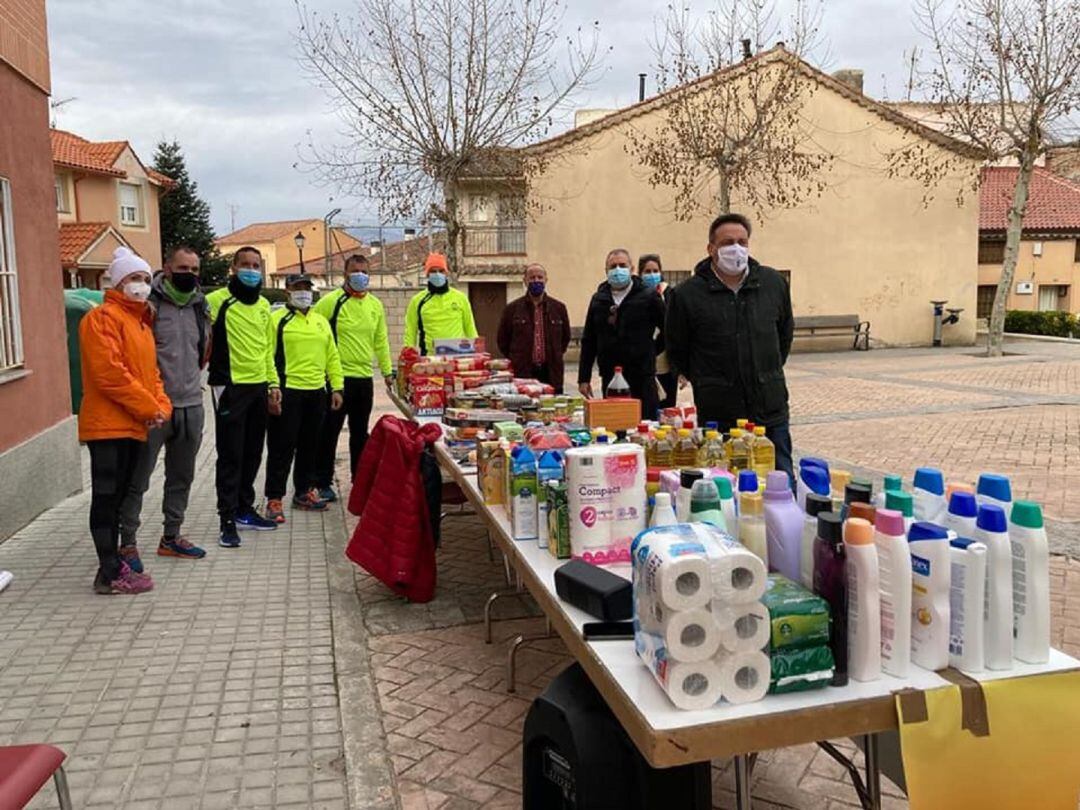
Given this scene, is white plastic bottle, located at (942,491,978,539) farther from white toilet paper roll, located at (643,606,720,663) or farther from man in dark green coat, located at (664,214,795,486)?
man in dark green coat, located at (664,214,795,486)

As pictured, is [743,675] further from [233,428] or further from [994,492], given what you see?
A: [233,428]

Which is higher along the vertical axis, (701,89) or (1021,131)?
(701,89)

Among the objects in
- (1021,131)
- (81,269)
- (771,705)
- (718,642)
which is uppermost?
(1021,131)

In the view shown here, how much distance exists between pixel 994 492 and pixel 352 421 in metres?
6.16

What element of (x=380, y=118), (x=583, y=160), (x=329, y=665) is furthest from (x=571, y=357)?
(x=329, y=665)

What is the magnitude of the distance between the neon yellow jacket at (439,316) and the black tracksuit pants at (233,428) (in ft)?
5.97

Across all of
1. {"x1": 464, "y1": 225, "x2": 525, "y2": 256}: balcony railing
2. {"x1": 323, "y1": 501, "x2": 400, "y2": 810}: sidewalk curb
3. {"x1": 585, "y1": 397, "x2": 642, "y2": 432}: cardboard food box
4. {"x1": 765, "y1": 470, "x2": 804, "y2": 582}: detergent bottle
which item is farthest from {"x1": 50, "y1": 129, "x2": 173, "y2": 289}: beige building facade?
{"x1": 765, "y1": 470, "x2": 804, "y2": 582}: detergent bottle

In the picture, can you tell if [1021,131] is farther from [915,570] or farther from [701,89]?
[915,570]

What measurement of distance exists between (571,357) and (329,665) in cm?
1778

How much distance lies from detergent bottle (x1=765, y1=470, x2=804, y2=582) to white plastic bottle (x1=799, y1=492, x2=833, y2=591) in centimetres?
3

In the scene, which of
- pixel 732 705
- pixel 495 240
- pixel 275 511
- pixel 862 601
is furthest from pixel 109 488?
pixel 495 240

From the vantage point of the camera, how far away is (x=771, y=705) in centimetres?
202

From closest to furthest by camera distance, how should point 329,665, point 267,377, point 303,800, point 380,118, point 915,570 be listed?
1. point 915,570
2. point 303,800
3. point 329,665
4. point 267,377
5. point 380,118

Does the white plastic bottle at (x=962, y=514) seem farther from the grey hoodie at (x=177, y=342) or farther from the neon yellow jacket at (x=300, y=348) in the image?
the neon yellow jacket at (x=300, y=348)
